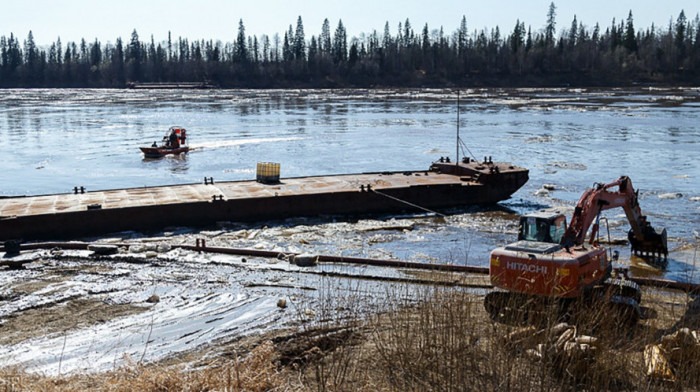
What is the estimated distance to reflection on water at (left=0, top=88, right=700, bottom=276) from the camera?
31.2 metres

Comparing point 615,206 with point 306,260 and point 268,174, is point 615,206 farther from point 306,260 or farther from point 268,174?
point 268,174

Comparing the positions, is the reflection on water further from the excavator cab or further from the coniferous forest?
the coniferous forest

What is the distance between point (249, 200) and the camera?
939 inches

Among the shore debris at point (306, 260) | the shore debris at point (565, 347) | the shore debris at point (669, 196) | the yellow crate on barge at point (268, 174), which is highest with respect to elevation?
the yellow crate on barge at point (268, 174)

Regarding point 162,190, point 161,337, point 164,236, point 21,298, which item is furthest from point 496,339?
point 162,190

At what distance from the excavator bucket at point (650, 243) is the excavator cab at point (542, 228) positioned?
7035mm

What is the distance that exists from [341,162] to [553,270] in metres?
28.3

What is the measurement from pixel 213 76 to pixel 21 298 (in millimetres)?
152993

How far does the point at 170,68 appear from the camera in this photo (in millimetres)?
177250

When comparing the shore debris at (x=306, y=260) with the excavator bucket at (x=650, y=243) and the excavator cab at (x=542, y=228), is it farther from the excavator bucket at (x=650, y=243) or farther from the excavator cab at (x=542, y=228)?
the excavator bucket at (x=650, y=243)

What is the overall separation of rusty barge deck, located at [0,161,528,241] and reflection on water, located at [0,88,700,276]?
2.18 metres

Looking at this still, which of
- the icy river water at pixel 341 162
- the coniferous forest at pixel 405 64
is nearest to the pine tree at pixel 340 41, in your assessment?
the coniferous forest at pixel 405 64

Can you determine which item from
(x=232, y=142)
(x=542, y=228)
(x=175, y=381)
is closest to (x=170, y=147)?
(x=232, y=142)

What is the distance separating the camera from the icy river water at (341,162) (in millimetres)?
15594
